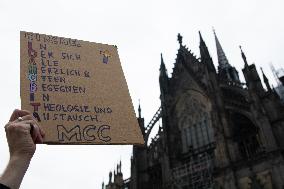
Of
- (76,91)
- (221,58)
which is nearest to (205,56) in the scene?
(221,58)

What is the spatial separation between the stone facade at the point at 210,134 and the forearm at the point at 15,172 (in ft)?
63.2

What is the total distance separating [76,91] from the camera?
3.07 meters

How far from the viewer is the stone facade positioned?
20.6 m

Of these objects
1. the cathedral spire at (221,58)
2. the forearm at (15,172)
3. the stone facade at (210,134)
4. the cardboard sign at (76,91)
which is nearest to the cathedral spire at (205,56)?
the stone facade at (210,134)

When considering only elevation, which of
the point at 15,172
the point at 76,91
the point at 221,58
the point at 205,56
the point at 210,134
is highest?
the point at 221,58

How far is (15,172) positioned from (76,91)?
1492 millimetres

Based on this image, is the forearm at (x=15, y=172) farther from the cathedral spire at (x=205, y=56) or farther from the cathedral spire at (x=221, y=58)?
the cathedral spire at (x=221, y=58)

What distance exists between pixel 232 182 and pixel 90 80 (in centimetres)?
1890

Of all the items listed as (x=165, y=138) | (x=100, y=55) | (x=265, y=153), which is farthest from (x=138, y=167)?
(x=100, y=55)

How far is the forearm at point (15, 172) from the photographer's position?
5.09ft

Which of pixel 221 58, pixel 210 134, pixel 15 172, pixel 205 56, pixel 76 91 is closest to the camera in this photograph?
pixel 15 172

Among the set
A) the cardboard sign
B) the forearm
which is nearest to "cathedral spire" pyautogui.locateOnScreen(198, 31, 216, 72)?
the cardboard sign

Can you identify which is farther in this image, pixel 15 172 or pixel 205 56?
pixel 205 56

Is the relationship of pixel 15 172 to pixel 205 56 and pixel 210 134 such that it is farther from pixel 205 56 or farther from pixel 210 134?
pixel 205 56
